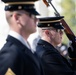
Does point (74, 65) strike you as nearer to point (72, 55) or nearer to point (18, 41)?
point (72, 55)

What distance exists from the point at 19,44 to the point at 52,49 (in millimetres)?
1306

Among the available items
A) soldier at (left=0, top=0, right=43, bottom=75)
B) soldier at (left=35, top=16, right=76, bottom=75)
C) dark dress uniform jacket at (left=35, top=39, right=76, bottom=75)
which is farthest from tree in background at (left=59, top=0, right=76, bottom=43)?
soldier at (left=0, top=0, right=43, bottom=75)

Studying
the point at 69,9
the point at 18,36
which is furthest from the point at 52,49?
the point at 69,9

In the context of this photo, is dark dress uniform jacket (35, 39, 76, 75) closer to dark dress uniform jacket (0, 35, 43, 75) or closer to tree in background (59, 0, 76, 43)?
dark dress uniform jacket (0, 35, 43, 75)

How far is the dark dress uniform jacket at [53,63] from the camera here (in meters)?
3.44

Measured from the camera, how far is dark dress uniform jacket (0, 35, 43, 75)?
7.16 feet

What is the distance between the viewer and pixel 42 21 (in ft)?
12.5

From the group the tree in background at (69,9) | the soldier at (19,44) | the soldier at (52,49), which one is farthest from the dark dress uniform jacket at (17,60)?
the tree in background at (69,9)

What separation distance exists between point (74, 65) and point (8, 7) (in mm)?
1532

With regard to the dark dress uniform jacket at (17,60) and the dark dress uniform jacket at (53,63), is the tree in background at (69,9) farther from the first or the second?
the dark dress uniform jacket at (17,60)

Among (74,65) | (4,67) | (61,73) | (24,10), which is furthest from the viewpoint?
(74,65)

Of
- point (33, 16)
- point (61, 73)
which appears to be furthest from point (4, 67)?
point (61, 73)

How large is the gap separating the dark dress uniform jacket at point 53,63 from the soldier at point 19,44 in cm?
105

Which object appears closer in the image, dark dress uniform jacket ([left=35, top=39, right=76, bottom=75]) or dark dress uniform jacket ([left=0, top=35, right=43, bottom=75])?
dark dress uniform jacket ([left=0, top=35, right=43, bottom=75])
